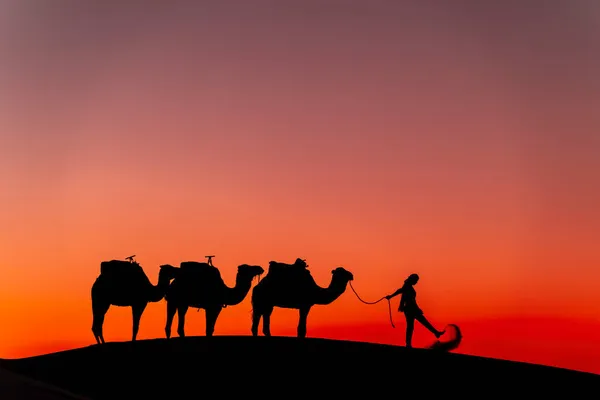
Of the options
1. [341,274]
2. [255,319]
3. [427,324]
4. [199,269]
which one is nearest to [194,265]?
[199,269]

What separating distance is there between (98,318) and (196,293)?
3.11 m

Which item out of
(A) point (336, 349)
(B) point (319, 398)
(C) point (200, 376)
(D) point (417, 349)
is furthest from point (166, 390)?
(D) point (417, 349)

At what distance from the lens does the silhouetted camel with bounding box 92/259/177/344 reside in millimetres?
30953

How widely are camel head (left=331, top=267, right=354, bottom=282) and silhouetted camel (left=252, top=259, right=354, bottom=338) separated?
1.51 m

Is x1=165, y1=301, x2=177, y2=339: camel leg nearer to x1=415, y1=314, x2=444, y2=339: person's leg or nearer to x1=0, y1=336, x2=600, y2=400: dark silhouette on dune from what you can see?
x1=0, y1=336, x2=600, y2=400: dark silhouette on dune

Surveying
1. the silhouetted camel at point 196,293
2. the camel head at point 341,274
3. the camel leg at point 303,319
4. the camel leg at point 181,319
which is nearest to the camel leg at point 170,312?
the silhouetted camel at point 196,293

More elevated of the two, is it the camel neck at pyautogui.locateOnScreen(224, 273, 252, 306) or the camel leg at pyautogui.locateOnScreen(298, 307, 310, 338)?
the camel neck at pyautogui.locateOnScreen(224, 273, 252, 306)

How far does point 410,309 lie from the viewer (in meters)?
29.4

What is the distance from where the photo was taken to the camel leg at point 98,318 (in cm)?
3064

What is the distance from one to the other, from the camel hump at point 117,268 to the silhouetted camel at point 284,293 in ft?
12.9

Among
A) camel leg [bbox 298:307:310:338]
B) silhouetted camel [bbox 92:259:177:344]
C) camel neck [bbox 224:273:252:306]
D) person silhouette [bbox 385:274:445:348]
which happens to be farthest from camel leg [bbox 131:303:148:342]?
person silhouette [bbox 385:274:445:348]

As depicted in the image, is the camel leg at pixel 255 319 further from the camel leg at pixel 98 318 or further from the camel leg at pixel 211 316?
the camel leg at pixel 98 318

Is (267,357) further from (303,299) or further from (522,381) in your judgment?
(522,381)

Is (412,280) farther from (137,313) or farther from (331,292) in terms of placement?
(137,313)
